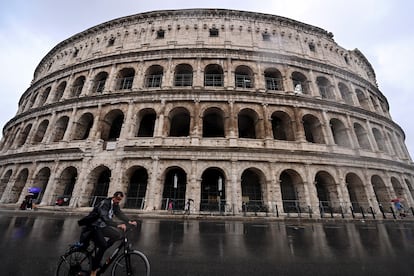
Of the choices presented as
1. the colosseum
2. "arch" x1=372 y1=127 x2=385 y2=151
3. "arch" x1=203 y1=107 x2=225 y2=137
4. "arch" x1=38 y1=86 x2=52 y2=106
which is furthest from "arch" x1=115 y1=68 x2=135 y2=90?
"arch" x1=372 y1=127 x2=385 y2=151

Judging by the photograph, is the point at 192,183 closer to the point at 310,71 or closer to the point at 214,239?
the point at 214,239

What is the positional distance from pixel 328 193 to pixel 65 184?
2114 centimetres

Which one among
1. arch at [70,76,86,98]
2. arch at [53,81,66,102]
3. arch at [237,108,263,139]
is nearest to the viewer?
arch at [237,108,263,139]

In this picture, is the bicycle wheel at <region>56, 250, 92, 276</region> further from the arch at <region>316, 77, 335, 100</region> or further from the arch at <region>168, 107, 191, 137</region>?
the arch at <region>316, 77, 335, 100</region>

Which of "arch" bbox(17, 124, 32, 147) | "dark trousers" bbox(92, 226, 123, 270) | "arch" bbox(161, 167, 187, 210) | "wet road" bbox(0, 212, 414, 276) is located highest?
"arch" bbox(17, 124, 32, 147)

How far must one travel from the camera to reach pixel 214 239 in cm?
628

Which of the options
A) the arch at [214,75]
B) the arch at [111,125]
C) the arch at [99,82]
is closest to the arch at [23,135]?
the arch at [99,82]

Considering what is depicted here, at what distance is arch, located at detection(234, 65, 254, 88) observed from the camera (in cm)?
1670

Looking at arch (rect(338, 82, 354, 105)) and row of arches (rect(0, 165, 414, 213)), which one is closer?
row of arches (rect(0, 165, 414, 213))

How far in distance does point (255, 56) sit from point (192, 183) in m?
13.4

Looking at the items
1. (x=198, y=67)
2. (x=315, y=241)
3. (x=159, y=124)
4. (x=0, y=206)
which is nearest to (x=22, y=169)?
(x=0, y=206)

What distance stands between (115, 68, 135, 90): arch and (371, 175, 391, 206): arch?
24.1 meters

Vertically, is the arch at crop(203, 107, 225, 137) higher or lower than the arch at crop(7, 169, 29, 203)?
higher

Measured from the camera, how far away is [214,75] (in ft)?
54.1
